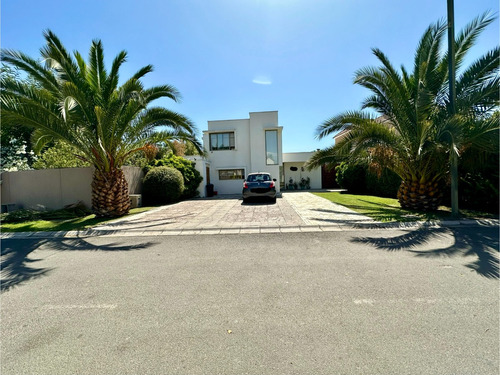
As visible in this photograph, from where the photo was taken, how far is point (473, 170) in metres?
8.66

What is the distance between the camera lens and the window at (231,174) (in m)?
20.8

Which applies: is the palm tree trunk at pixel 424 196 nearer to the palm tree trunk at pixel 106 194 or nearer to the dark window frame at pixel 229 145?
the palm tree trunk at pixel 106 194

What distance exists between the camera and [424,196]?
8805 mm

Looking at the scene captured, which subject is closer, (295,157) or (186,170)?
(186,170)

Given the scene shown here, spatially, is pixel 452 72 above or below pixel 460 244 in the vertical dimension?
above

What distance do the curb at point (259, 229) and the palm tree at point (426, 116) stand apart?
202 cm

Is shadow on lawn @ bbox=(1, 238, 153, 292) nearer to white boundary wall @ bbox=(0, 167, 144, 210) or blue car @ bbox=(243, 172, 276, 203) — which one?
white boundary wall @ bbox=(0, 167, 144, 210)

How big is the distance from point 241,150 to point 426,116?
14.4 meters

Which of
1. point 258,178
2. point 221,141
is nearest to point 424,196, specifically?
point 258,178

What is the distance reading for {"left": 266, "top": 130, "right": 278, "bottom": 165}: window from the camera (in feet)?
66.3

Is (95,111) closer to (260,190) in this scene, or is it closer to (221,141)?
(260,190)

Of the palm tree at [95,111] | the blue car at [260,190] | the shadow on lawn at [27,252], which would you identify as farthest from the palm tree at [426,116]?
the shadow on lawn at [27,252]

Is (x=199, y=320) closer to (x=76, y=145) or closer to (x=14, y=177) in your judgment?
(x=76, y=145)

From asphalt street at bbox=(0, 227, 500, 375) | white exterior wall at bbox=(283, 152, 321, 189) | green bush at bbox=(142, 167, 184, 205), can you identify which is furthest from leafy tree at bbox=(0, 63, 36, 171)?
white exterior wall at bbox=(283, 152, 321, 189)
